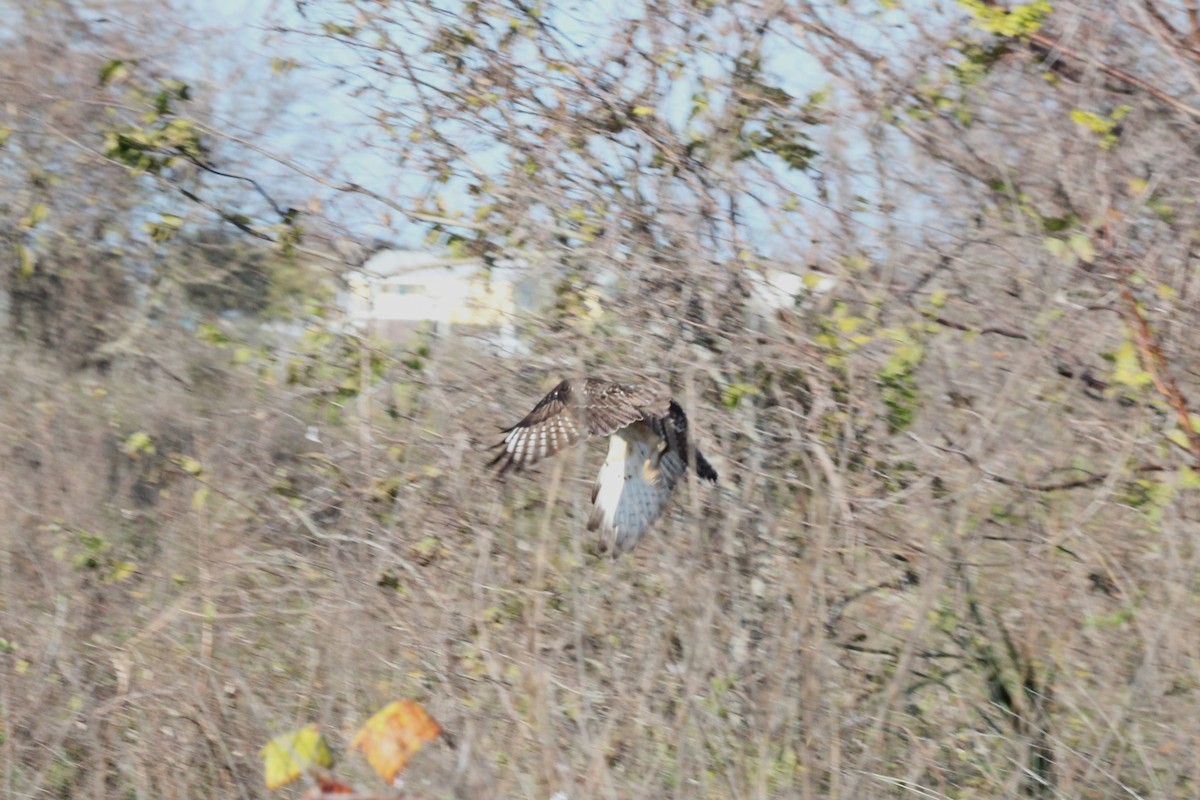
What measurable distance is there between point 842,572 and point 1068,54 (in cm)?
251

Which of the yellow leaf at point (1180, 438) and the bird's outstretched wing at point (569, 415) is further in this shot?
the bird's outstretched wing at point (569, 415)

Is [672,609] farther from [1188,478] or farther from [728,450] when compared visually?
[1188,478]

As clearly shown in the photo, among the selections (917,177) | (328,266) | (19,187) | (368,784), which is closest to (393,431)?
(328,266)

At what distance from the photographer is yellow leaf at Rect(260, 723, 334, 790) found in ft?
8.46

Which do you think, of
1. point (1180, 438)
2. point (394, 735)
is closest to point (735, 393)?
point (1180, 438)

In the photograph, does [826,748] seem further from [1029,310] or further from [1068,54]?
[1068,54]

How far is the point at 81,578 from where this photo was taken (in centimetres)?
530

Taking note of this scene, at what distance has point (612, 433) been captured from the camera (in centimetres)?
475

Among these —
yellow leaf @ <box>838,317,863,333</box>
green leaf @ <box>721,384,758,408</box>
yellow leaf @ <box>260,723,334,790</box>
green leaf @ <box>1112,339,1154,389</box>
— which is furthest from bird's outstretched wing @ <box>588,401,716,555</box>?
yellow leaf @ <box>260,723,334,790</box>

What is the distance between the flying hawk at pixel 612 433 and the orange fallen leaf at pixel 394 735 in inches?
71.8

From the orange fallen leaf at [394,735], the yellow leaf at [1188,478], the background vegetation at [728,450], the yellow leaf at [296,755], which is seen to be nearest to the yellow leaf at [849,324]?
the background vegetation at [728,450]

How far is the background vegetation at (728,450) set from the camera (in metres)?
3.90

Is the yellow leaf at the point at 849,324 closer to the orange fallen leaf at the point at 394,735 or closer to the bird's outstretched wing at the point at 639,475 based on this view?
the bird's outstretched wing at the point at 639,475

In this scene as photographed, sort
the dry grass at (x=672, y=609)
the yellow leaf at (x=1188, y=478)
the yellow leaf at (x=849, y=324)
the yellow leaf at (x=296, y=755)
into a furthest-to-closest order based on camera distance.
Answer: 1. the yellow leaf at (x=849, y=324)
2. the yellow leaf at (x=1188, y=478)
3. the dry grass at (x=672, y=609)
4. the yellow leaf at (x=296, y=755)
